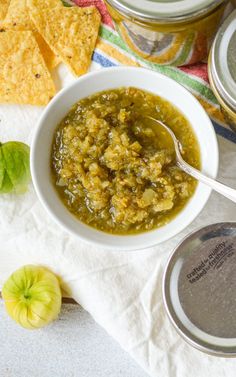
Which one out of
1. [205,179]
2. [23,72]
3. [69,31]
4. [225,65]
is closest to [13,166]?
[23,72]

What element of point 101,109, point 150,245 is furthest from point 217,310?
point 101,109

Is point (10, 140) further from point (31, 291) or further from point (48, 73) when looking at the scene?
point (31, 291)

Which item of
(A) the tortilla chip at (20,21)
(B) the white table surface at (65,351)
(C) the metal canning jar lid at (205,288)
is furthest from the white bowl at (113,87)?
(B) the white table surface at (65,351)

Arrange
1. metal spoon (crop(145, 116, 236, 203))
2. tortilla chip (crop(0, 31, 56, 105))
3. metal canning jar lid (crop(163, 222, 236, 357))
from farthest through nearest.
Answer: tortilla chip (crop(0, 31, 56, 105)) < metal canning jar lid (crop(163, 222, 236, 357)) < metal spoon (crop(145, 116, 236, 203))

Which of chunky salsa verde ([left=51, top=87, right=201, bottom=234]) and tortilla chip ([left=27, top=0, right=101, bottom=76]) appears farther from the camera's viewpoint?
tortilla chip ([left=27, top=0, right=101, bottom=76])

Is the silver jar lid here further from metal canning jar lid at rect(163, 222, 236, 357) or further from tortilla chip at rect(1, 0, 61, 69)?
tortilla chip at rect(1, 0, 61, 69)

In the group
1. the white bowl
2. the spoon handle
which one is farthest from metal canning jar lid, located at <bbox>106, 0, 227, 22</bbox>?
the spoon handle
